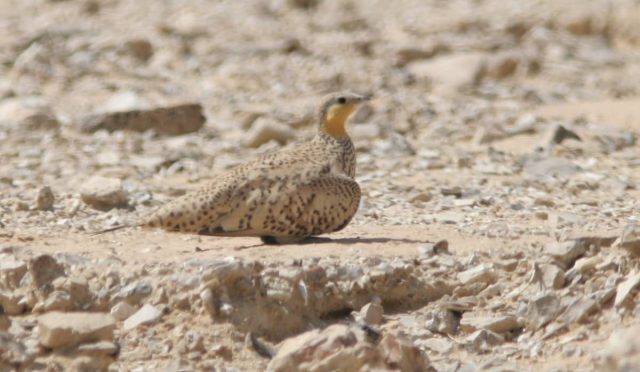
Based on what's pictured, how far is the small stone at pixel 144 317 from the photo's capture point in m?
7.86

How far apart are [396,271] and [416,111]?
7283 mm

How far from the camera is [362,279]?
8250 millimetres

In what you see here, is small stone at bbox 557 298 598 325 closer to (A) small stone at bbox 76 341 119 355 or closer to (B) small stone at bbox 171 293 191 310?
(B) small stone at bbox 171 293 191 310

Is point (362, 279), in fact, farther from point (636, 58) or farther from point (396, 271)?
point (636, 58)

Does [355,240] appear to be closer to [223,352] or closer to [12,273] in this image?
[223,352]

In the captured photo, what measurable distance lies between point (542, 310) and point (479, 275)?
1.59 feet

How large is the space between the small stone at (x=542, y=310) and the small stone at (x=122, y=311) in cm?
215

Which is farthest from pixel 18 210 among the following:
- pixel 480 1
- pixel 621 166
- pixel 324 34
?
pixel 480 1

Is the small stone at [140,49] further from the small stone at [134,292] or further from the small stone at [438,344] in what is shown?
the small stone at [438,344]

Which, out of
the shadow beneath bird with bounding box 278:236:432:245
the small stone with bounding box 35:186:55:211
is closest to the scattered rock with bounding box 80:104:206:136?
the small stone with bounding box 35:186:55:211

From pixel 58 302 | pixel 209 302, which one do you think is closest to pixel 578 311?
pixel 209 302

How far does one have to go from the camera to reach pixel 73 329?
25.0 feet

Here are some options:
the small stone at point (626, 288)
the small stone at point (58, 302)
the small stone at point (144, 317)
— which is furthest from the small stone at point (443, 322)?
the small stone at point (58, 302)

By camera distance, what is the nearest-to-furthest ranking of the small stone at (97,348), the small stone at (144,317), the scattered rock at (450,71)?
the small stone at (97,348) → the small stone at (144,317) → the scattered rock at (450,71)
